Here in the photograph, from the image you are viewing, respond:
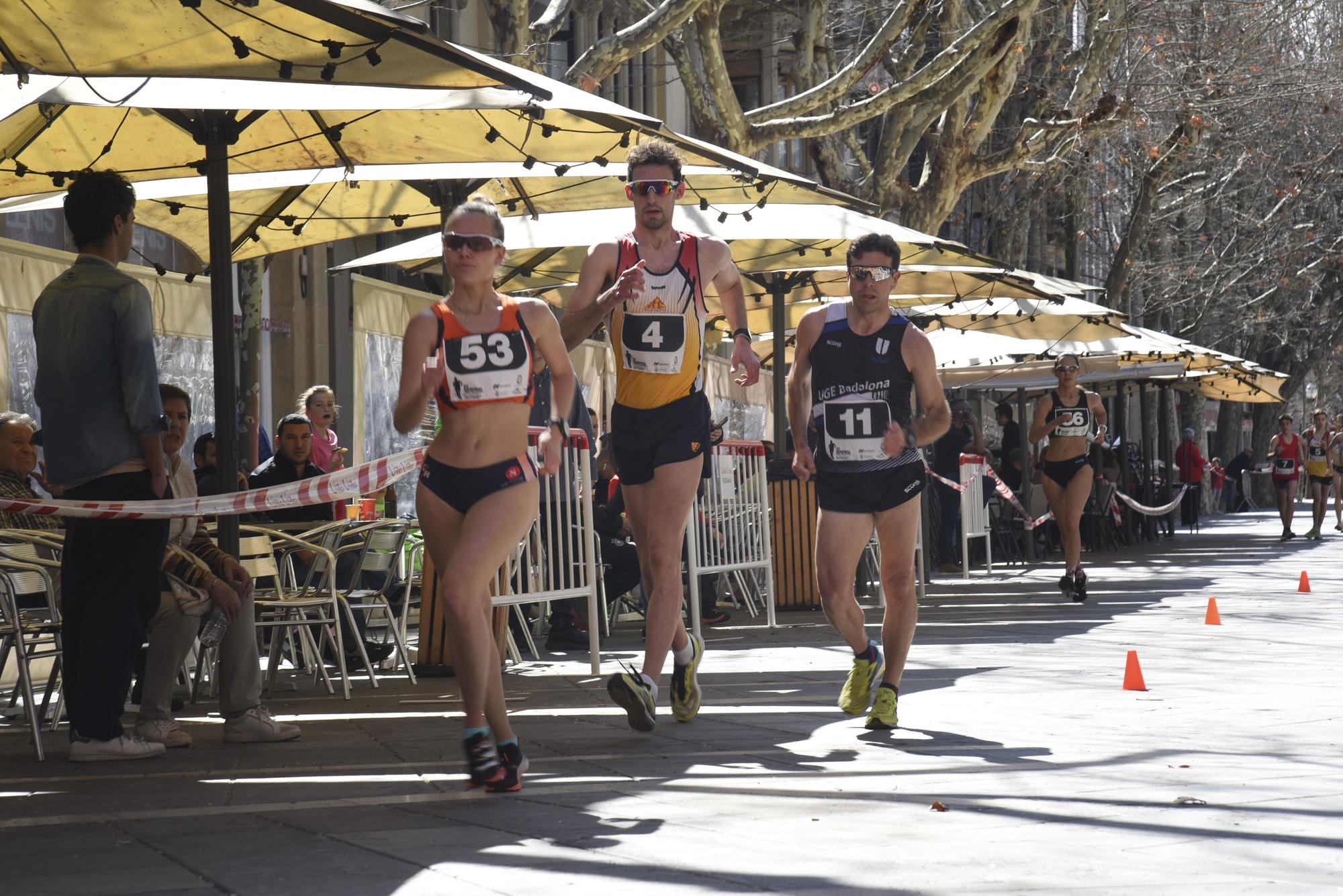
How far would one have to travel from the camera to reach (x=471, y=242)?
555 centimetres

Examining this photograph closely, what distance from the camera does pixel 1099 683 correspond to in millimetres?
8289

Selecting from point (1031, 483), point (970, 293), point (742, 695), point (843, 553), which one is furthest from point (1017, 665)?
point (1031, 483)

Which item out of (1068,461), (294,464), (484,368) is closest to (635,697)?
(484,368)

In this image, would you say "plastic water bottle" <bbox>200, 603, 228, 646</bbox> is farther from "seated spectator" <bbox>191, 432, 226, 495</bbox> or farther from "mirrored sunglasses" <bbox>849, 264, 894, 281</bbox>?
"mirrored sunglasses" <bbox>849, 264, 894, 281</bbox>

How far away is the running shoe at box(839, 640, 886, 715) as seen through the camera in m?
7.22

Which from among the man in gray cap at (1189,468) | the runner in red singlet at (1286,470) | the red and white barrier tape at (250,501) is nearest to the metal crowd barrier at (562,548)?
the red and white barrier tape at (250,501)

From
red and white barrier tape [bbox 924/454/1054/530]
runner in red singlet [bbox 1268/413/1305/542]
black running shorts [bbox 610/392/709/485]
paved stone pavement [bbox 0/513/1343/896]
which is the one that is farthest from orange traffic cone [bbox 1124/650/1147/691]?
runner in red singlet [bbox 1268/413/1305/542]

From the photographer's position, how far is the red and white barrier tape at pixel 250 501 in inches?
244

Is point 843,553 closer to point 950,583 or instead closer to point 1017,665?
point 1017,665

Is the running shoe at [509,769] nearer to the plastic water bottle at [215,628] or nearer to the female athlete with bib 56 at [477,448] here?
the female athlete with bib 56 at [477,448]

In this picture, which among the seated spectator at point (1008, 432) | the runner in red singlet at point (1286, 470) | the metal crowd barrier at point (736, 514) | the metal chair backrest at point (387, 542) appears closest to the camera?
the metal chair backrest at point (387, 542)

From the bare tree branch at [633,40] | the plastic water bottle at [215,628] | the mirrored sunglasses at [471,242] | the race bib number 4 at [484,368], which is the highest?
the bare tree branch at [633,40]

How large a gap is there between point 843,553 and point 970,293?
32.5 feet

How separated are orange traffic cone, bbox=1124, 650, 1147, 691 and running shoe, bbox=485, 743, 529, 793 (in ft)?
11.9
